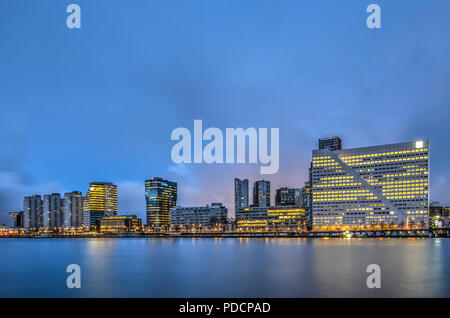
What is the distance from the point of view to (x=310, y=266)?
57.8 metres

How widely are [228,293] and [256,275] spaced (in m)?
13.1

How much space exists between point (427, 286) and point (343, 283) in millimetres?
9286

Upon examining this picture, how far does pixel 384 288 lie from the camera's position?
125ft

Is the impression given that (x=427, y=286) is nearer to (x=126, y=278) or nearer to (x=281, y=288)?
(x=281, y=288)

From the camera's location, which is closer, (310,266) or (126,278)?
(126,278)
